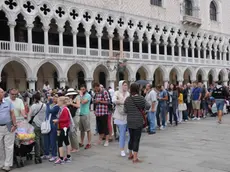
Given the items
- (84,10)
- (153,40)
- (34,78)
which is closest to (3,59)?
(34,78)

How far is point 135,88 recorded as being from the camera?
5.62 metres

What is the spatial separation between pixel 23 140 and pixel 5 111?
0.71m

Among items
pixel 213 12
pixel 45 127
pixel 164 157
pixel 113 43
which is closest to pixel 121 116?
pixel 164 157

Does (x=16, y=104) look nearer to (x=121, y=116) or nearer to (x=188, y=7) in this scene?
(x=121, y=116)

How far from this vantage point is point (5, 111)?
216 inches

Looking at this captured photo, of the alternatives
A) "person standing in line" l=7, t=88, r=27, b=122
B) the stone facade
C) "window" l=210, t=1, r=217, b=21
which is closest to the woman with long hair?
"person standing in line" l=7, t=88, r=27, b=122

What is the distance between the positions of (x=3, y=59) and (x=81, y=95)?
12.9 meters

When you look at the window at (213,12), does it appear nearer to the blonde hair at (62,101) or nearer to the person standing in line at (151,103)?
the person standing in line at (151,103)

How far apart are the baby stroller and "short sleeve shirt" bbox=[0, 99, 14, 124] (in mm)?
423

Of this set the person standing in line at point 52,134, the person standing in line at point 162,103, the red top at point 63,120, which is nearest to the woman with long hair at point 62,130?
the red top at point 63,120

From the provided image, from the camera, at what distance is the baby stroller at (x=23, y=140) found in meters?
5.73

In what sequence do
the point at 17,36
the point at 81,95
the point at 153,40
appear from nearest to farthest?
the point at 81,95 < the point at 17,36 < the point at 153,40

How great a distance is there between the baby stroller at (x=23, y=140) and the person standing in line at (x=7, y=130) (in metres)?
0.20

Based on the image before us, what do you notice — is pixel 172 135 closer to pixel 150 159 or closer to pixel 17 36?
pixel 150 159
